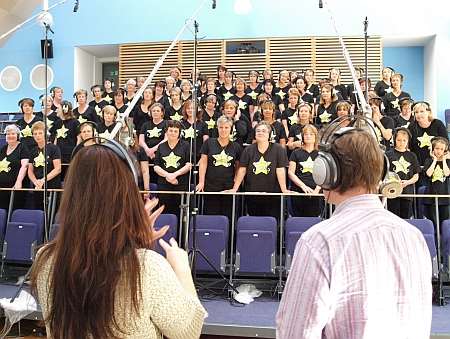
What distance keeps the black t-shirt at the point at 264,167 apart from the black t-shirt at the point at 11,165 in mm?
2551

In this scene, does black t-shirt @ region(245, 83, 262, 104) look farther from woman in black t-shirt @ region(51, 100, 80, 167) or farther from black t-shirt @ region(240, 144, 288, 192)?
black t-shirt @ region(240, 144, 288, 192)

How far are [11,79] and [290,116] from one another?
816 cm

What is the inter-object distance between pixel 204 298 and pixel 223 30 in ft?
27.0

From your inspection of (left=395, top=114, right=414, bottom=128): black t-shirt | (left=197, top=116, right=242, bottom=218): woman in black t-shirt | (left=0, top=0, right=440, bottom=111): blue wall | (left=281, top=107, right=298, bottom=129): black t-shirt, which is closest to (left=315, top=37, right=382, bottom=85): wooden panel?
(left=0, top=0, right=440, bottom=111): blue wall

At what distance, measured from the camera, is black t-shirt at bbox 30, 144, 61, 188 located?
227 inches

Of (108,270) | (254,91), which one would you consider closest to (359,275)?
(108,270)

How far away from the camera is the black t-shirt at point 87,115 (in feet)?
23.4

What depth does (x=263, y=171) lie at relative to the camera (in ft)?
17.1

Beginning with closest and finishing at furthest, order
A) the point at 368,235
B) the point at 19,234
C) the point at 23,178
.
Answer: the point at 368,235 < the point at 19,234 < the point at 23,178

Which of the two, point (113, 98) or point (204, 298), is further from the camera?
point (113, 98)

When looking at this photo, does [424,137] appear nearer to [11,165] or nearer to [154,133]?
[154,133]

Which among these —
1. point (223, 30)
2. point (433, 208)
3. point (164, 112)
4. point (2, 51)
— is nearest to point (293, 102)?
point (164, 112)

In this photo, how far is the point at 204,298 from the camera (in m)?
4.60

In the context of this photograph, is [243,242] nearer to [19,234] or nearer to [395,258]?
[19,234]
